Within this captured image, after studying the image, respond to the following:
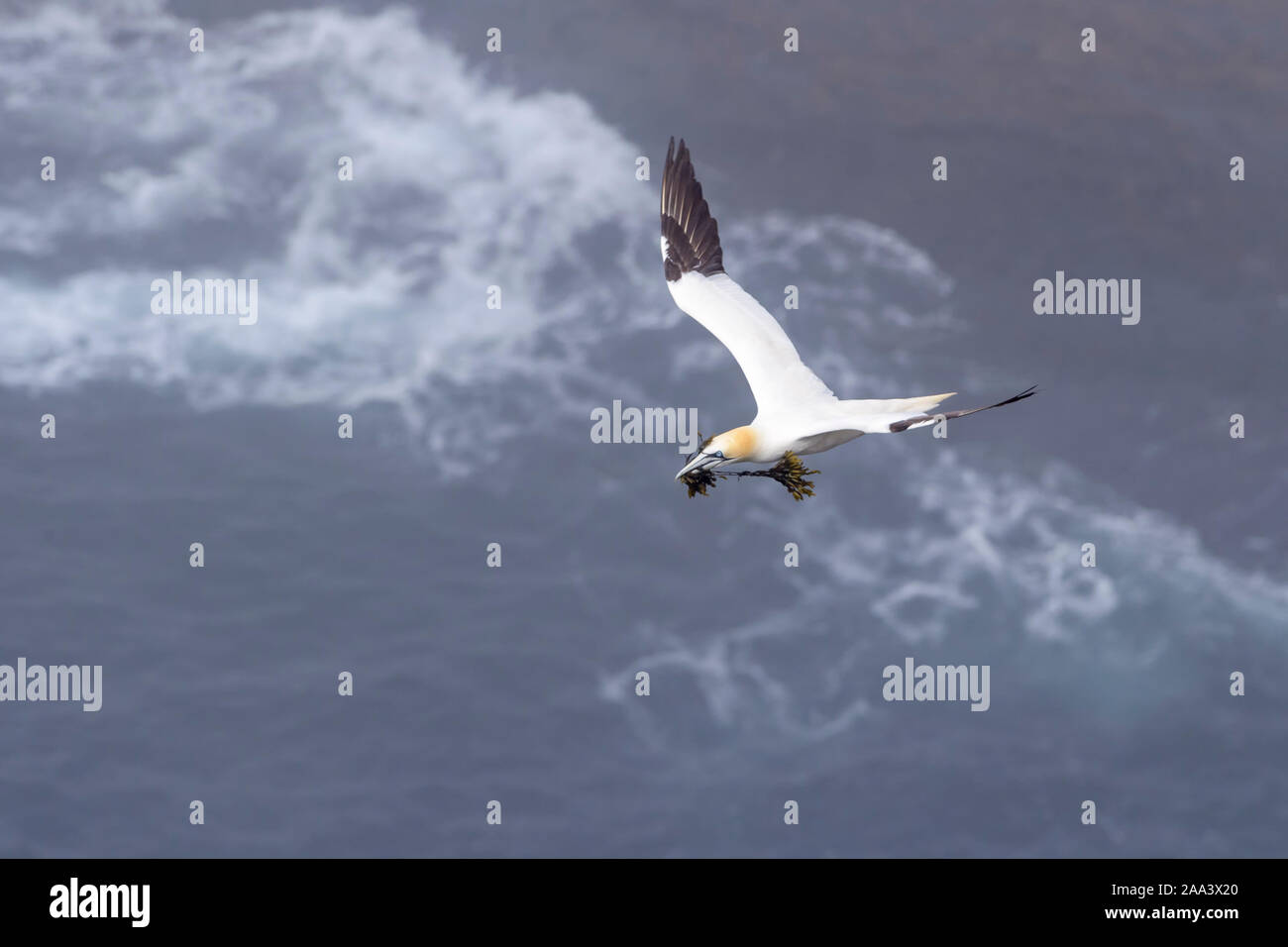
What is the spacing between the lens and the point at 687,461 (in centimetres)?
2023

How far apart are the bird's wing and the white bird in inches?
0.6

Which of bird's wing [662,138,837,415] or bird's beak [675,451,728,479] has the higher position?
bird's wing [662,138,837,415]

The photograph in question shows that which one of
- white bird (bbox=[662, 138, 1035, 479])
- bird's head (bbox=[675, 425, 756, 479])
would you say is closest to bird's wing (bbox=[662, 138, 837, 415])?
white bird (bbox=[662, 138, 1035, 479])

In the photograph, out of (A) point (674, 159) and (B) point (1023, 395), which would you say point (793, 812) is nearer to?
(A) point (674, 159)

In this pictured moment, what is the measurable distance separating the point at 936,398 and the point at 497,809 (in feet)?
73.8

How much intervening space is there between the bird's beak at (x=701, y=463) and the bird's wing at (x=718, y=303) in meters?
1.56

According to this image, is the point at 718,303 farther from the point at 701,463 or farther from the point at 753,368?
the point at 701,463

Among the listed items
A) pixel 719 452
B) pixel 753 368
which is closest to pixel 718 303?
pixel 753 368

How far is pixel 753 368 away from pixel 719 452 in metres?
2.49

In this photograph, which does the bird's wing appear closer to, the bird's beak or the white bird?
the white bird

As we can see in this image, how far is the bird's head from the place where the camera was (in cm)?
2014

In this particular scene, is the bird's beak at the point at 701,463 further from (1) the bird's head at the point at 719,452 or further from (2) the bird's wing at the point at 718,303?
(2) the bird's wing at the point at 718,303

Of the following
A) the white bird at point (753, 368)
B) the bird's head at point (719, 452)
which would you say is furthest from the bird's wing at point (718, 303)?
the bird's head at point (719, 452)
